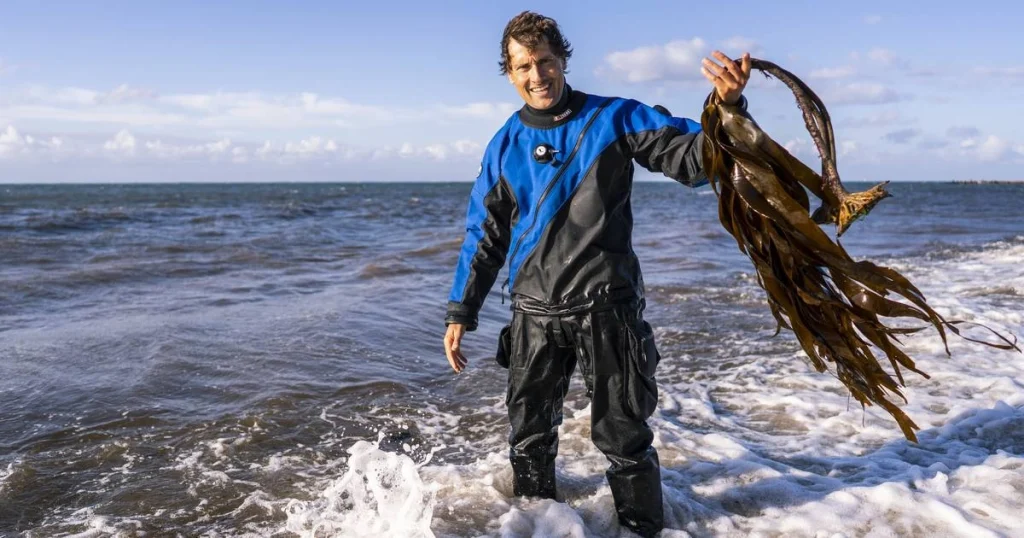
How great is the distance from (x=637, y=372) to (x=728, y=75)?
1.13 meters

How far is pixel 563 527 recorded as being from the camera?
10.7 feet

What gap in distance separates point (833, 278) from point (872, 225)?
21.7 metres

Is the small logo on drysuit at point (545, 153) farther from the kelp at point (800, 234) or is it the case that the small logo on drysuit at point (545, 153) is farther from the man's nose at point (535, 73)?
the kelp at point (800, 234)

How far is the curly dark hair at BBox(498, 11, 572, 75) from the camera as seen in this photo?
10.3 ft

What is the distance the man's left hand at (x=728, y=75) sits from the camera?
2.59 metres

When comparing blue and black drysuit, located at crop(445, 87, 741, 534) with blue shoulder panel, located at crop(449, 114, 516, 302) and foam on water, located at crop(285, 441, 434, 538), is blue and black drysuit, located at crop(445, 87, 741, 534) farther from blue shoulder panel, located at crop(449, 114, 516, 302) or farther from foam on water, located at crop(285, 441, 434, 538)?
foam on water, located at crop(285, 441, 434, 538)

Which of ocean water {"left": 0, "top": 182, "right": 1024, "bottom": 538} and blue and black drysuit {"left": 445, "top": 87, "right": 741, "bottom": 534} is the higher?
blue and black drysuit {"left": 445, "top": 87, "right": 741, "bottom": 534}

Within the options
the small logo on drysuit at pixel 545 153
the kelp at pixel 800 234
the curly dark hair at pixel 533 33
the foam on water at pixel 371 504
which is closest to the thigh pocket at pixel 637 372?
the kelp at pixel 800 234

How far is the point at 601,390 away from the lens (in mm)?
3123

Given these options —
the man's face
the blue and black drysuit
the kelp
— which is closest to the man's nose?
the man's face

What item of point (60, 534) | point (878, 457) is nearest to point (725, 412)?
point (878, 457)

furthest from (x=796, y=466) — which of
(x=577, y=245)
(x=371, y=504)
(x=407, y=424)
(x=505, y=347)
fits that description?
(x=407, y=424)

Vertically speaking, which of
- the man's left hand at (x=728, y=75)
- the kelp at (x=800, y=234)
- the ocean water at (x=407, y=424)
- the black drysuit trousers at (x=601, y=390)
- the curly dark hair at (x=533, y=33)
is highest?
the curly dark hair at (x=533, y=33)

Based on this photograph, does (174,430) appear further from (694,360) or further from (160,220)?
(160,220)
